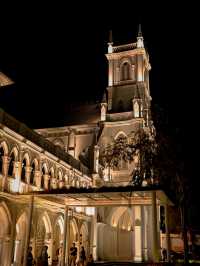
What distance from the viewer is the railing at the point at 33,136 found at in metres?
21.8

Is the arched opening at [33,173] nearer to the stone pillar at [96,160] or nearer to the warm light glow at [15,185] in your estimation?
the warm light glow at [15,185]

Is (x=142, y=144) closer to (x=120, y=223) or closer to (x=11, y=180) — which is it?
(x=11, y=180)

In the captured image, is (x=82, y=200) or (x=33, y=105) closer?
(x=82, y=200)

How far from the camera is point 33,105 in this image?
51.4 m

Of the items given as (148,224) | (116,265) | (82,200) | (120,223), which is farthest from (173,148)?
(120,223)

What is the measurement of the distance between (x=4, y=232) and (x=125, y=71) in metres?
32.0

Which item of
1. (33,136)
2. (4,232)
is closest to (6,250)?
(4,232)

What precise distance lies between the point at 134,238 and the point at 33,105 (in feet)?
87.7

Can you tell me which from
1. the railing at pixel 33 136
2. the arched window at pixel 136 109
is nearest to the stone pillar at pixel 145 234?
the railing at pixel 33 136

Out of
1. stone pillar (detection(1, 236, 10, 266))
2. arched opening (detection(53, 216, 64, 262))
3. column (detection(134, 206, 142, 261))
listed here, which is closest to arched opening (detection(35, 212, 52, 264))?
arched opening (detection(53, 216, 64, 262))

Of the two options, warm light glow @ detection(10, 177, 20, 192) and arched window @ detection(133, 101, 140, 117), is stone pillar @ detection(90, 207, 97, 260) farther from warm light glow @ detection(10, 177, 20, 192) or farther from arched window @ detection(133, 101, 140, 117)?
warm light glow @ detection(10, 177, 20, 192)

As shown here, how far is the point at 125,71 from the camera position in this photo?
47781 mm

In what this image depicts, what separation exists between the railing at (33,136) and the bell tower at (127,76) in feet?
44.4

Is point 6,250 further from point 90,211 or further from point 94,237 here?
point 90,211
